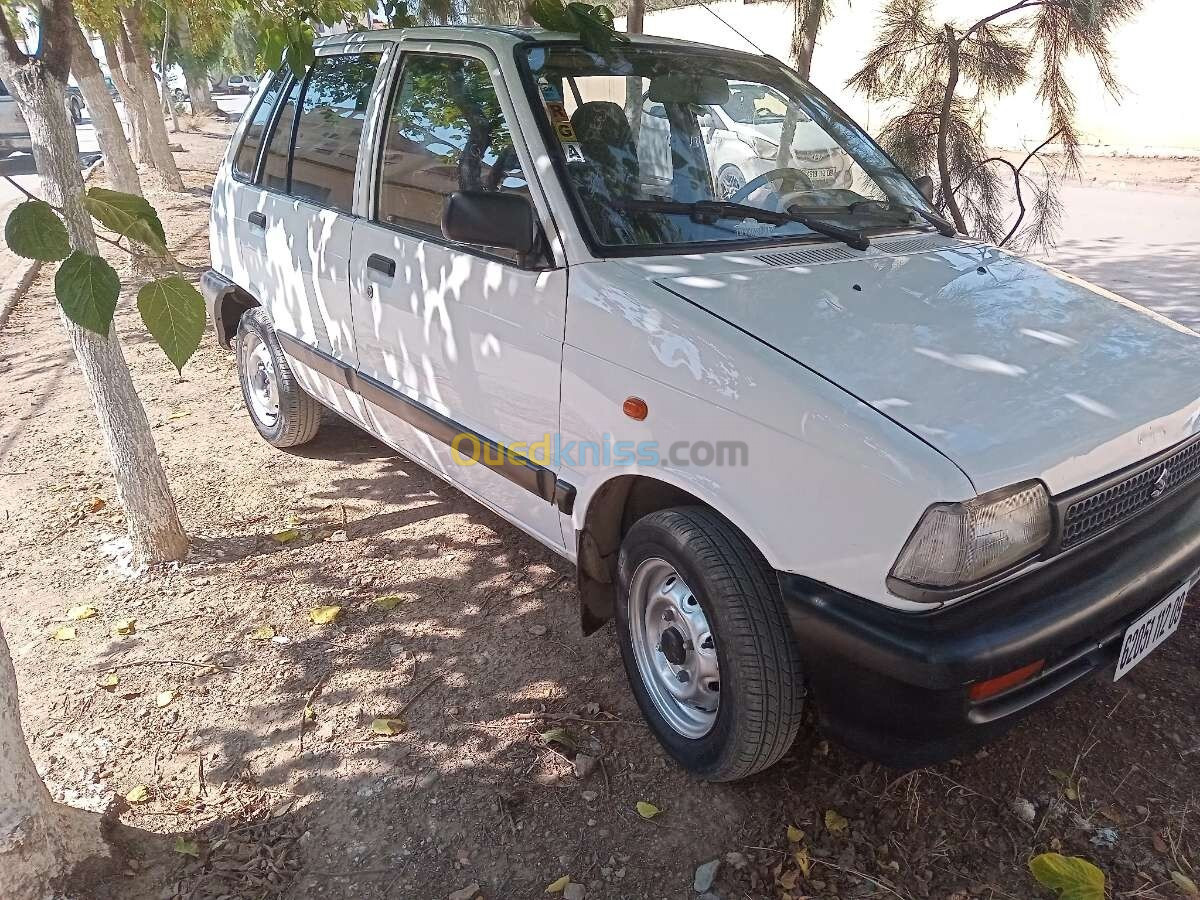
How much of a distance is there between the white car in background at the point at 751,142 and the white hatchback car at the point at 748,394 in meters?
0.04

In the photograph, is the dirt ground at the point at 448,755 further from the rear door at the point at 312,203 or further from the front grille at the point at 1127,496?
the rear door at the point at 312,203

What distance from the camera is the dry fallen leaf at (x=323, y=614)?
10.8 ft

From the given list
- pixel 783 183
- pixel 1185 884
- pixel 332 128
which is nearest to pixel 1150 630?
pixel 1185 884

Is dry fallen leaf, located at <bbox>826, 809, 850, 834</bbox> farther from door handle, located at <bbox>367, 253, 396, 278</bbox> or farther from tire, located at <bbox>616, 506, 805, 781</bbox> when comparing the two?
door handle, located at <bbox>367, 253, 396, 278</bbox>

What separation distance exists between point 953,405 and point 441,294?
1.69m

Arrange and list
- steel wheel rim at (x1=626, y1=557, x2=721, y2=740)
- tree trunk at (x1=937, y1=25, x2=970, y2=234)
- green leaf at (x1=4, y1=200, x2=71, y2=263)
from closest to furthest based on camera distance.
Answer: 1. green leaf at (x1=4, y1=200, x2=71, y2=263)
2. steel wheel rim at (x1=626, y1=557, x2=721, y2=740)
3. tree trunk at (x1=937, y1=25, x2=970, y2=234)

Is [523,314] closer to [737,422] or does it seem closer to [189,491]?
[737,422]

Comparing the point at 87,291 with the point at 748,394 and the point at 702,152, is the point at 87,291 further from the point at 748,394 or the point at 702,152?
the point at 702,152

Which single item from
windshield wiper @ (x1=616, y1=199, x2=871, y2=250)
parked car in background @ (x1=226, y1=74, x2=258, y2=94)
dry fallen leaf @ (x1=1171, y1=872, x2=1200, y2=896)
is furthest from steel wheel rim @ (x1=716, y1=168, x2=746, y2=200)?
parked car in background @ (x1=226, y1=74, x2=258, y2=94)

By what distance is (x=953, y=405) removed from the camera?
1980mm

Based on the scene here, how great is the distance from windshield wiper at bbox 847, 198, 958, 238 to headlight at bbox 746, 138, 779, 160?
0.35 m

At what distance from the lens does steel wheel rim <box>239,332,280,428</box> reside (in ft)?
14.7

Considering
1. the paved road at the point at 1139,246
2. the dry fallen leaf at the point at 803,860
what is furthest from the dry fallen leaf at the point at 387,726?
the paved road at the point at 1139,246

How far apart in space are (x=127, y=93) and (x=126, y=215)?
39.3 ft
